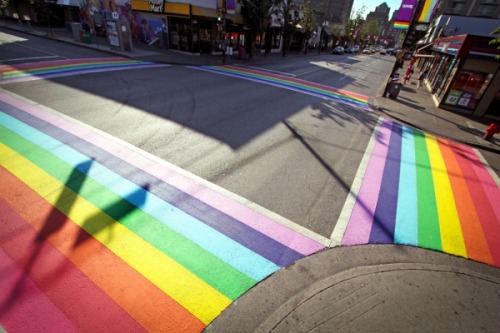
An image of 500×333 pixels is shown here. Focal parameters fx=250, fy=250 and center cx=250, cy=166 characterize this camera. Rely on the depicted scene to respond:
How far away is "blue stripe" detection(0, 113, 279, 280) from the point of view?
400cm

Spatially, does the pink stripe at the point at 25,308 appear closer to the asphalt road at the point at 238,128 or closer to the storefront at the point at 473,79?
the asphalt road at the point at 238,128

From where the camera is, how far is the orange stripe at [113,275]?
3176mm

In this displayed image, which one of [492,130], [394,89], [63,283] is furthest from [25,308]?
[394,89]

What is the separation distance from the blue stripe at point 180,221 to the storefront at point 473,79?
16.8m

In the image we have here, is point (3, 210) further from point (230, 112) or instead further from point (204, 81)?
point (204, 81)

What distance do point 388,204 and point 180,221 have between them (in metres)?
4.68

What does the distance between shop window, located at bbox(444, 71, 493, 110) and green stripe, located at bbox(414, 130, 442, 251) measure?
8983 mm

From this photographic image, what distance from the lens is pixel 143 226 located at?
4465 mm

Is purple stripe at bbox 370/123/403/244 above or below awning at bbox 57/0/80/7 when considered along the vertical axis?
below

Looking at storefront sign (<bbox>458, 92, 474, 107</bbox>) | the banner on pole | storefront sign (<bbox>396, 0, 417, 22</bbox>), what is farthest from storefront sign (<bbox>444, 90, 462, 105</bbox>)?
storefront sign (<bbox>396, 0, 417, 22</bbox>)

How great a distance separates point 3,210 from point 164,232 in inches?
115

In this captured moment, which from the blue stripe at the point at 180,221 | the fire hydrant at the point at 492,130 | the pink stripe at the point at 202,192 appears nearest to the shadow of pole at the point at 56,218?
the blue stripe at the point at 180,221

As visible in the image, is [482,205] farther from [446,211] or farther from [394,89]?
[394,89]

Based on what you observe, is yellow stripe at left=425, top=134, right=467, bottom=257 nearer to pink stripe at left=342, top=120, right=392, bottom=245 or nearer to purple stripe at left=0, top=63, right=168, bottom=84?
pink stripe at left=342, top=120, right=392, bottom=245
